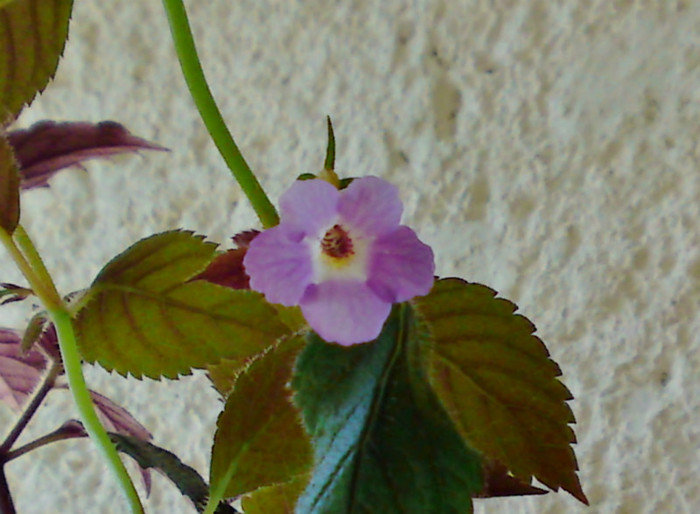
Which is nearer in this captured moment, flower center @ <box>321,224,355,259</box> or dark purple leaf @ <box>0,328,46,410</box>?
flower center @ <box>321,224,355,259</box>

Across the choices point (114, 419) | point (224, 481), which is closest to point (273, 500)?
point (224, 481)

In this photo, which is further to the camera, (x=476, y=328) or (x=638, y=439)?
(x=638, y=439)

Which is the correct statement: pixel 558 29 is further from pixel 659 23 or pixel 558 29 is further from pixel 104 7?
pixel 104 7

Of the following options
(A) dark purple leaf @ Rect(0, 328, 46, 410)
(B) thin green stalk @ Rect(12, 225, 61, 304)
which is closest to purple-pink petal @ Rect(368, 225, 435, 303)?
(B) thin green stalk @ Rect(12, 225, 61, 304)

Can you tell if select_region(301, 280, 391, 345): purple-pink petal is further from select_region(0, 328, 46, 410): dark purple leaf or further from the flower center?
select_region(0, 328, 46, 410): dark purple leaf

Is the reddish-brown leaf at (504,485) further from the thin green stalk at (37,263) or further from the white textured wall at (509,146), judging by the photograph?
the white textured wall at (509,146)

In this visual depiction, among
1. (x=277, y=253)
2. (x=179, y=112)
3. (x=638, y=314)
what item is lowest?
(x=277, y=253)

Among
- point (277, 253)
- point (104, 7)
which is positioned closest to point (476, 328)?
point (277, 253)
